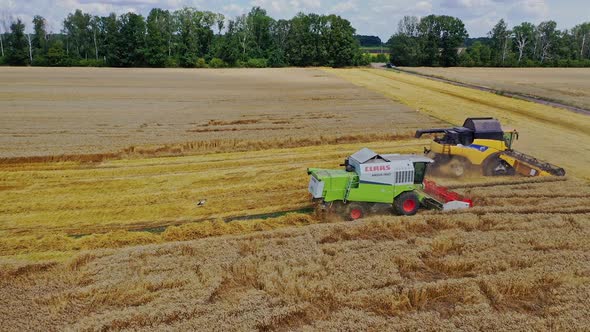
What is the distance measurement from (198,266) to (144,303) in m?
1.69

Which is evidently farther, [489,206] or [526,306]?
[489,206]

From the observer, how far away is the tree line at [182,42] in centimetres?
8562

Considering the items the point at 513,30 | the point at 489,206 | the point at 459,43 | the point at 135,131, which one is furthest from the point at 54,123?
the point at 513,30

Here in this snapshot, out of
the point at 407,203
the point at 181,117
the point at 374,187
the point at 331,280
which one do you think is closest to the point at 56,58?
the point at 181,117

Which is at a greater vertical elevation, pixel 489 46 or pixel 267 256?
pixel 489 46

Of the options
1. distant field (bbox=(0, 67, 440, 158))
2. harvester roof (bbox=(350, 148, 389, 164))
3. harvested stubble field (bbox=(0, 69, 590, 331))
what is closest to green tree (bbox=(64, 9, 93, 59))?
distant field (bbox=(0, 67, 440, 158))

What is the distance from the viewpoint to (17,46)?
89.8m

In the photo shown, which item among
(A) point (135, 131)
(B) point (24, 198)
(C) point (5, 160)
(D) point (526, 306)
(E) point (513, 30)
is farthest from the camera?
(E) point (513, 30)

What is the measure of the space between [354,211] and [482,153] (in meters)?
6.90

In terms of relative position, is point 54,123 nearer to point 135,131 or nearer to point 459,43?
point 135,131

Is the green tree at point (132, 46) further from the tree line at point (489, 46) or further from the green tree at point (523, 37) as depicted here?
the green tree at point (523, 37)

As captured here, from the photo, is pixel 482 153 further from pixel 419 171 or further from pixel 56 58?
pixel 56 58

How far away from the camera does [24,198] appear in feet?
50.8

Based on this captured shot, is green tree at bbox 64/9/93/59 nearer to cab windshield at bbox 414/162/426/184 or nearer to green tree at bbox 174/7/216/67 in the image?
green tree at bbox 174/7/216/67
